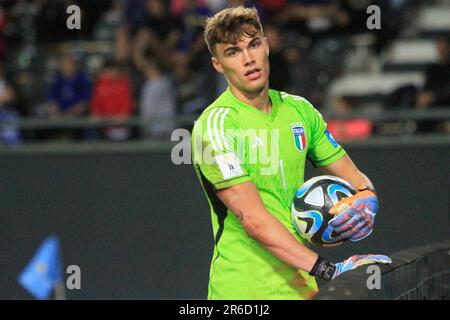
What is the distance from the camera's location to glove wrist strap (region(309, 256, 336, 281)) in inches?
200

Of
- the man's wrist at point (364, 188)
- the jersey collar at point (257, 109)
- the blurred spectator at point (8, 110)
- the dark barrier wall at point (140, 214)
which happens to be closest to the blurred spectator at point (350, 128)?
the dark barrier wall at point (140, 214)

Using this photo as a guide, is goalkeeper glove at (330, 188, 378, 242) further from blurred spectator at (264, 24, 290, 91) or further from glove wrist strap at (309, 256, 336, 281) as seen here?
blurred spectator at (264, 24, 290, 91)

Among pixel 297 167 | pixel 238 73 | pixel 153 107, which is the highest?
pixel 153 107

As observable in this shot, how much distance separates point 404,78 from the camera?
1309cm

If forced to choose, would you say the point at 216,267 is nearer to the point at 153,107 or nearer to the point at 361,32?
the point at 153,107

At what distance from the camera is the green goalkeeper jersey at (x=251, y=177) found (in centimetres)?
538

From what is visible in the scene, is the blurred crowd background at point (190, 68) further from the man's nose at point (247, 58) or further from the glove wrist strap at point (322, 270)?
the glove wrist strap at point (322, 270)

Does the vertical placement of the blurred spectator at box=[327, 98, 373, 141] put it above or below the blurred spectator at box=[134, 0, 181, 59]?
below

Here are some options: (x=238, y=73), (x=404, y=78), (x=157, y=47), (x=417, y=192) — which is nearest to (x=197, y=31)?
(x=157, y=47)

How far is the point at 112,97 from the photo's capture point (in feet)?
39.2

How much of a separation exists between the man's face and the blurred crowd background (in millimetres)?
5270

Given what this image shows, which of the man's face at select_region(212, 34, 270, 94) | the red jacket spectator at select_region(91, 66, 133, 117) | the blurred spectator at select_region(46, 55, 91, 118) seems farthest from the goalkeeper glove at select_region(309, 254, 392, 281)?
the blurred spectator at select_region(46, 55, 91, 118)

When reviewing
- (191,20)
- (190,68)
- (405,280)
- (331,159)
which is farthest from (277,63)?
(405,280)
